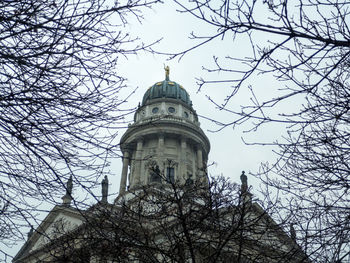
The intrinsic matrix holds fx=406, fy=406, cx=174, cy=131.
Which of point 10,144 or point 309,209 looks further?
point 309,209

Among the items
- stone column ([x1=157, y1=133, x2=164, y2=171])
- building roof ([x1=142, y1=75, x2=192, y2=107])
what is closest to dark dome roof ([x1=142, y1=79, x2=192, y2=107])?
building roof ([x1=142, y1=75, x2=192, y2=107])

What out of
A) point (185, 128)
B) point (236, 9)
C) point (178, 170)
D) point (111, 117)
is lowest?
point (111, 117)

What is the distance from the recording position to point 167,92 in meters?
44.2

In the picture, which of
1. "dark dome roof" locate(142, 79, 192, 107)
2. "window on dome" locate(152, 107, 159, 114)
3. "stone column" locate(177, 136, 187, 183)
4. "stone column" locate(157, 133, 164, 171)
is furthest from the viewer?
"dark dome roof" locate(142, 79, 192, 107)

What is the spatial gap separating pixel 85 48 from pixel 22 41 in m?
1.02

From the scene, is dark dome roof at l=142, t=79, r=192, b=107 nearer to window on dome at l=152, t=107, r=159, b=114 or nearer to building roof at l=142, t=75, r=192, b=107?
building roof at l=142, t=75, r=192, b=107

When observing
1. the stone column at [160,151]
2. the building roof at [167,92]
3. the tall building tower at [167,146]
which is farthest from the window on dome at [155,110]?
the stone column at [160,151]

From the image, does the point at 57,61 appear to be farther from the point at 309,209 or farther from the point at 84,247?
the point at 309,209

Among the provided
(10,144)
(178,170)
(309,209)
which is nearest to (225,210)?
(309,209)

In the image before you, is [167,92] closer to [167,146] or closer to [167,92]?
[167,92]

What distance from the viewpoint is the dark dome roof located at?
4388 centimetres

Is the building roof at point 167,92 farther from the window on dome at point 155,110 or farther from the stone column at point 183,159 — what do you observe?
the stone column at point 183,159

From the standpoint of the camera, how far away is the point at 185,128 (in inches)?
1533

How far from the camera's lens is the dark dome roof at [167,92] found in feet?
144
